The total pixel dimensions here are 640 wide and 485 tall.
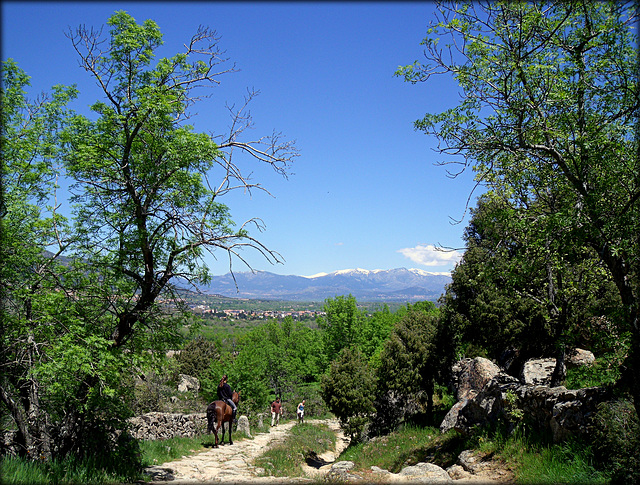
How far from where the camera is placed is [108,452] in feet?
31.6

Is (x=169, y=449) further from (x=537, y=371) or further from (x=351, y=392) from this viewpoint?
(x=537, y=371)

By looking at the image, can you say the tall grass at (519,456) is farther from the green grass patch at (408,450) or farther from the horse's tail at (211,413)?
the horse's tail at (211,413)

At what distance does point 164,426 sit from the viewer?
18.1 m

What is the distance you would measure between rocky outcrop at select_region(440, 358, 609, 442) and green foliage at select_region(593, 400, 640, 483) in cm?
58

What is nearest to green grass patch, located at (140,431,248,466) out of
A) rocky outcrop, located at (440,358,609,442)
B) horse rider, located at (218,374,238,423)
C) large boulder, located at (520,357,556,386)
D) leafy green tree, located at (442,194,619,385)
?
horse rider, located at (218,374,238,423)

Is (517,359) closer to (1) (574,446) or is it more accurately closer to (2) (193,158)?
(1) (574,446)

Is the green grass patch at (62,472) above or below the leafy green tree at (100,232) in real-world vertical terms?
below

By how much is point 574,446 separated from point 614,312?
9.45 feet

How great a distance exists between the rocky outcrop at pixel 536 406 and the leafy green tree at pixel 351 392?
6787 mm

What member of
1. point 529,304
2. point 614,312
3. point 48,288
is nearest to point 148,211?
point 48,288

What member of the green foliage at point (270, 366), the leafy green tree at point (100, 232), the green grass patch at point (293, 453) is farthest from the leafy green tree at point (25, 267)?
the green foliage at point (270, 366)

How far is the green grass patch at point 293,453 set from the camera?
42.9 feet

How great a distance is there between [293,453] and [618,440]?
12146mm

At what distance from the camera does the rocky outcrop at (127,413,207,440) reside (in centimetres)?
1724
